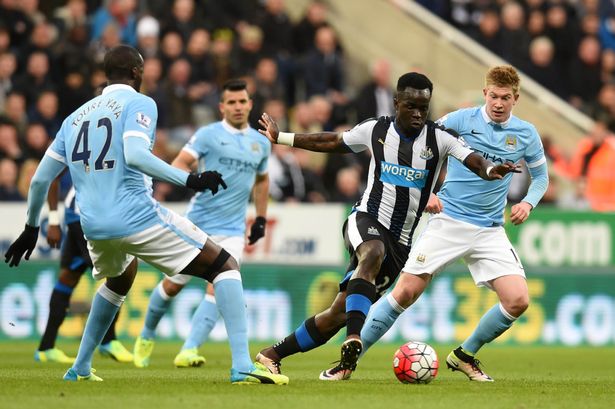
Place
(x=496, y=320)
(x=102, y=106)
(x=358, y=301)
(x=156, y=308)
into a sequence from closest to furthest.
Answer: (x=102, y=106), (x=358, y=301), (x=496, y=320), (x=156, y=308)

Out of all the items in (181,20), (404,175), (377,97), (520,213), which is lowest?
(520,213)

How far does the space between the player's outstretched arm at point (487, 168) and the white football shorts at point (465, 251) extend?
113 cm

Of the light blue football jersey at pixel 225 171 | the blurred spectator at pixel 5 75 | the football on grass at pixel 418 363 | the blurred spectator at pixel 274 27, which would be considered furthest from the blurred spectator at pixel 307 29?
the football on grass at pixel 418 363

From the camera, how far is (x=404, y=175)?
33.1 feet

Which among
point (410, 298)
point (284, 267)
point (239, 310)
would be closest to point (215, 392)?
point (239, 310)

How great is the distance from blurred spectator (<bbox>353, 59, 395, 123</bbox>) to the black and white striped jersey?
9604mm

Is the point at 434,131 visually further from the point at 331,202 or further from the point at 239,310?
the point at 331,202

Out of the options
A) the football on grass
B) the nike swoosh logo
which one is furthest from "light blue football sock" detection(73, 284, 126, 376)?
the football on grass

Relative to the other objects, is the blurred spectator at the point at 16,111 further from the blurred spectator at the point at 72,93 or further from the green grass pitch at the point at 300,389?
the green grass pitch at the point at 300,389

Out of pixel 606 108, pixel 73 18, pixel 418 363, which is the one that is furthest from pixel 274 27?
pixel 418 363

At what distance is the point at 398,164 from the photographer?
10.1 meters

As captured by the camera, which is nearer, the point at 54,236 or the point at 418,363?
the point at 418,363

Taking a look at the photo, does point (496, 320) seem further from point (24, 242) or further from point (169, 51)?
point (169, 51)

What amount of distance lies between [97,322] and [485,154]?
11.5ft
